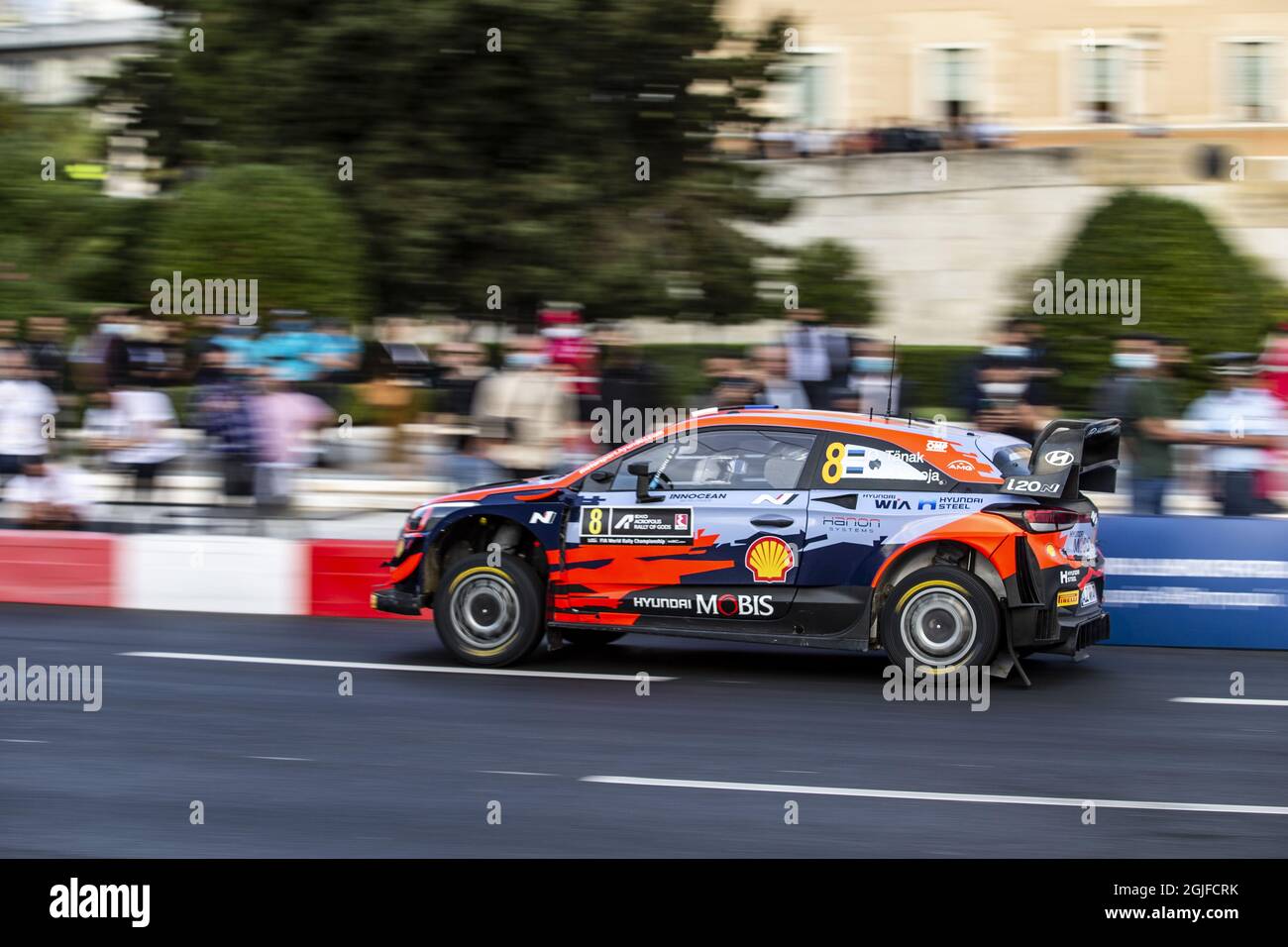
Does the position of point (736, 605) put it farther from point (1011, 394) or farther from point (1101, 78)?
point (1101, 78)

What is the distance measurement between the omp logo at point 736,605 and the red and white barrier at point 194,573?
11.3ft

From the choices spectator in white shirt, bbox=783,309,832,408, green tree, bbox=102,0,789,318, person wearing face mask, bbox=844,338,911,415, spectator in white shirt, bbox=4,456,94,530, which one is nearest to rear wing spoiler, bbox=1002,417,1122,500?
person wearing face mask, bbox=844,338,911,415

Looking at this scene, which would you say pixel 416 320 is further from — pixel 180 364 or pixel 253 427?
pixel 253 427

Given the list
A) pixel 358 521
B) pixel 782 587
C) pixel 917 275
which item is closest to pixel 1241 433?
pixel 782 587

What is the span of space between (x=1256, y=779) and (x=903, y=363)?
1993 centimetres

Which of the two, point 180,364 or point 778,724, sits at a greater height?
point 180,364

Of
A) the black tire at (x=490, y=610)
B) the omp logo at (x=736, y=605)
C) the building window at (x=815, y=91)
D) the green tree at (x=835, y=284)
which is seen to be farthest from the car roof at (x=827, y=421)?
the building window at (x=815, y=91)

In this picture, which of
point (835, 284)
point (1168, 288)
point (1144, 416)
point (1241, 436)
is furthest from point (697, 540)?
point (835, 284)

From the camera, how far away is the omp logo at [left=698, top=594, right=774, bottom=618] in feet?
33.4

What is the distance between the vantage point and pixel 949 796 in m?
7.48

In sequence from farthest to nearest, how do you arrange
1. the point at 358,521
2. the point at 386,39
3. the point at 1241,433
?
the point at 386,39
the point at 358,521
the point at 1241,433

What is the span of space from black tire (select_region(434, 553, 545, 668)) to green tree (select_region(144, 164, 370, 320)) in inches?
317

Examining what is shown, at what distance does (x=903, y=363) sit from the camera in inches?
1086

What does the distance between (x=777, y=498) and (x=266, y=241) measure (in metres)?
9.67
